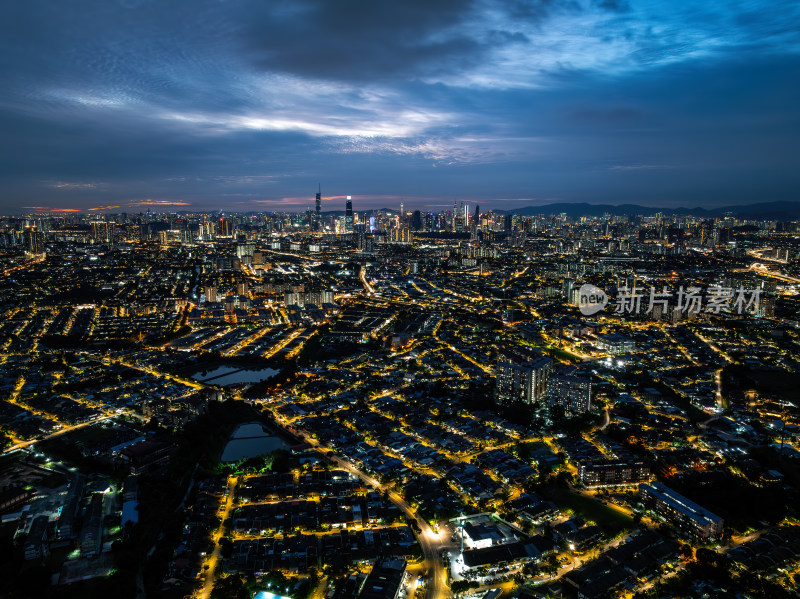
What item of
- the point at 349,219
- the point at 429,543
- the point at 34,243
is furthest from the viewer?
the point at 349,219

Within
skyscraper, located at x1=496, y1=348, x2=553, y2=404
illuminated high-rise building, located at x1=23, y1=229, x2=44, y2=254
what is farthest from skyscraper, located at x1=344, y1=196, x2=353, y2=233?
skyscraper, located at x1=496, y1=348, x2=553, y2=404

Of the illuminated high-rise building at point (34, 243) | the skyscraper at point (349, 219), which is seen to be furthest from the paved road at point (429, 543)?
the skyscraper at point (349, 219)

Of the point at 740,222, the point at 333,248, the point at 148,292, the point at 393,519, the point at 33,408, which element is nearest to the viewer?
the point at 393,519

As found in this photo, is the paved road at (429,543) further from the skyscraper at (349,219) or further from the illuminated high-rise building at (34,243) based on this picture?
the skyscraper at (349,219)

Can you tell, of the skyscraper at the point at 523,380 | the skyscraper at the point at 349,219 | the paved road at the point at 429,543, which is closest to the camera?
the paved road at the point at 429,543

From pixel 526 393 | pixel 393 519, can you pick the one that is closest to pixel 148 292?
pixel 526 393

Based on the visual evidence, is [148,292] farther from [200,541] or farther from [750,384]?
[750,384]

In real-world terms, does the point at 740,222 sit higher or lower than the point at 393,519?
higher

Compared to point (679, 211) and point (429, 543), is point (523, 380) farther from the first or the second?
point (679, 211)

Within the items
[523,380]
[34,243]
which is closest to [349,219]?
[34,243]

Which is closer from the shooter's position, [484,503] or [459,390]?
[484,503]

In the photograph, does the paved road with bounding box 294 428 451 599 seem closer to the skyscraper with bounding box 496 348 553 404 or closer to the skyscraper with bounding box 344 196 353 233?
the skyscraper with bounding box 496 348 553 404
